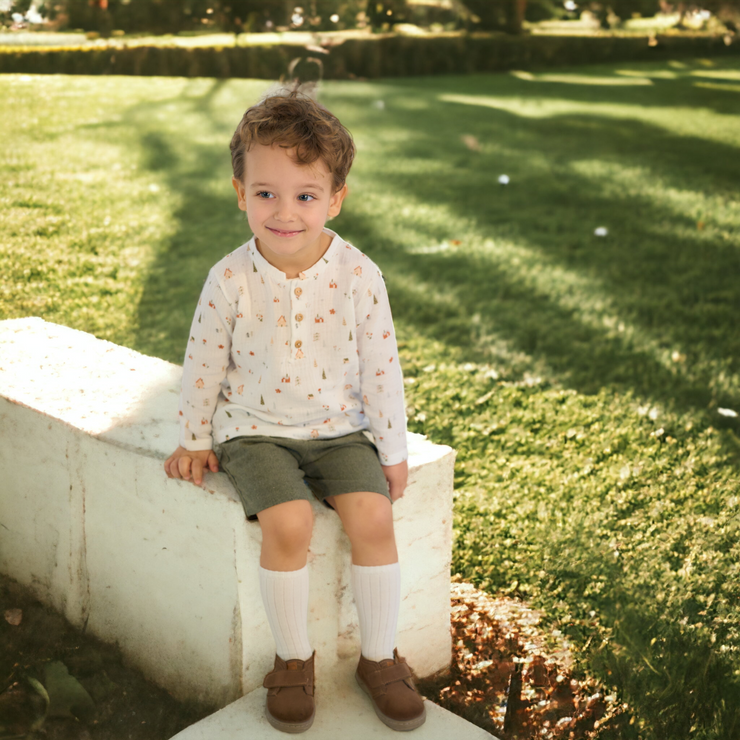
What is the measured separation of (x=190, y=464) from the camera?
194 centimetres

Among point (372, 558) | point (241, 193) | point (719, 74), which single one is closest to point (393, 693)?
point (372, 558)

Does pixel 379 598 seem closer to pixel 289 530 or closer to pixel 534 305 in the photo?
pixel 289 530

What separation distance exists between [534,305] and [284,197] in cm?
323

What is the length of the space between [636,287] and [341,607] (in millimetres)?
3807

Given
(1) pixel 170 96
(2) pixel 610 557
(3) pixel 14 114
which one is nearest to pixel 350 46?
(1) pixel 170 96

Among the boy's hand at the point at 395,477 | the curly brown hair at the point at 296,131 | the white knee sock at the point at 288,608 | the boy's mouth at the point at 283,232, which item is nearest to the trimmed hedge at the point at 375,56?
the curly brown hair at the point at 296,131

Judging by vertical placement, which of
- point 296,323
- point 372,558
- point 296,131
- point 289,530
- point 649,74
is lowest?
point 372,558

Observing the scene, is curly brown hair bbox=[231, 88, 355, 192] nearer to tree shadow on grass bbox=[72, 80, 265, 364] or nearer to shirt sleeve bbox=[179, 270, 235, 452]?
shirt sleeve bbox=[179, 270, 235, 452]

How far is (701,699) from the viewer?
84.3 inches

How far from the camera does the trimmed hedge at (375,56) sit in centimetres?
843

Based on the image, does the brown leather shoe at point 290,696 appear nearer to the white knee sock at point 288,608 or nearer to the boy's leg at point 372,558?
the white knee sock at point 288,608

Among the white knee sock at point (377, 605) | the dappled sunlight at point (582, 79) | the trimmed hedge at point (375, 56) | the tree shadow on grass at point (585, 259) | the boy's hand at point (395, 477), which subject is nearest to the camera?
the white knee sock at point (377, 605)

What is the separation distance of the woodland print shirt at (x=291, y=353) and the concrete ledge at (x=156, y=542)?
0.45 feet

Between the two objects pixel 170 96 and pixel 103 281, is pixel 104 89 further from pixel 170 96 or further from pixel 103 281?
pixel 103 281
